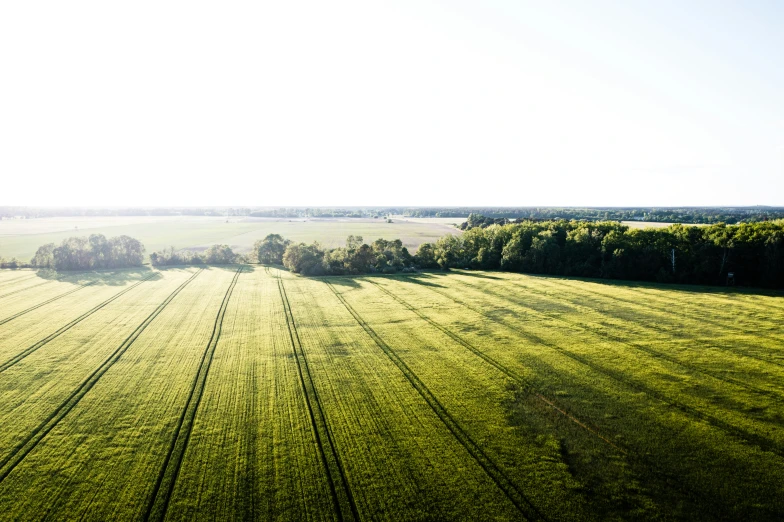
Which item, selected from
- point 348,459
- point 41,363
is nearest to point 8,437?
point 41,363

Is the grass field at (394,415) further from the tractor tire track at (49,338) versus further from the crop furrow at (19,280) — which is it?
the crop furrow at (19,280)

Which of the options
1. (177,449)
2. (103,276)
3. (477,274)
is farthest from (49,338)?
(477,274)

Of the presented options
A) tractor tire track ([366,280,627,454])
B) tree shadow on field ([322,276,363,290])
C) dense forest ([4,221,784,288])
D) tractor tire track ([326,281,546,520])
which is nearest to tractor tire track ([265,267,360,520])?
tractor tire track ([326,281,546,520])

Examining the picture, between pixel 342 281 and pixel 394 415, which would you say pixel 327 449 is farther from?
pixel 342 281

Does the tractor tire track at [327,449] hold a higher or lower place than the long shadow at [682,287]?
lower

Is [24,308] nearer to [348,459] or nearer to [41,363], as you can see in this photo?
[41,363]

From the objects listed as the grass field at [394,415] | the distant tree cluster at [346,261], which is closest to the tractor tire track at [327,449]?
the grass field at [394,415]
